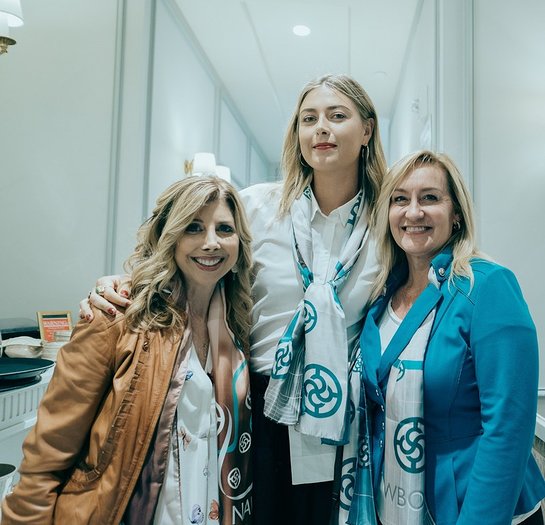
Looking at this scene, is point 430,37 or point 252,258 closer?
point 252,258

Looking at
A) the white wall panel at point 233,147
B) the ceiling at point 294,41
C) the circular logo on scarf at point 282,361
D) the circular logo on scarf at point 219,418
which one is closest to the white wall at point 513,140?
the ceiling at point 294,41

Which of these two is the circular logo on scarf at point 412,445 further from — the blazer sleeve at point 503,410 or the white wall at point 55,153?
the white wall at point 55,153

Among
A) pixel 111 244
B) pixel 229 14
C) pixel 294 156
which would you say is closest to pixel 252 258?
pixel 294 156

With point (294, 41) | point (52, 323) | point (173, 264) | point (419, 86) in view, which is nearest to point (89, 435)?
point (173, 264)

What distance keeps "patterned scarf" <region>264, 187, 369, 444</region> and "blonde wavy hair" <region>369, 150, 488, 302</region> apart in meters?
0.10

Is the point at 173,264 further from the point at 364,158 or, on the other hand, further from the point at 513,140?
the point at 513,140

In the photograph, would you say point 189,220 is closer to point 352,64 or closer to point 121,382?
point 121,382

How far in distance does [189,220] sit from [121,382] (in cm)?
40

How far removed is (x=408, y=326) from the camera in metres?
1.23

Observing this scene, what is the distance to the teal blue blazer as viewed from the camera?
41.7 inches

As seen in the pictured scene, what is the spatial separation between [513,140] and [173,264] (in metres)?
1.96

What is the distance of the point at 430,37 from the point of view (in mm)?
3131

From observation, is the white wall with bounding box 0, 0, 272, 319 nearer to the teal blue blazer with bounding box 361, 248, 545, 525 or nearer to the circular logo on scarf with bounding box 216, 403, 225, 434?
the circular logo on scarf with bounding box 216, 403, 225, 434

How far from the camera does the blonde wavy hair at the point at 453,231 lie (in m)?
1.23
